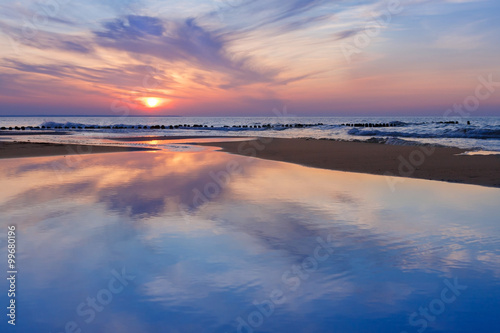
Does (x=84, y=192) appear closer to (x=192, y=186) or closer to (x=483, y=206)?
(x=192, y=186)

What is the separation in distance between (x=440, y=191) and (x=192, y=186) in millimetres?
8051

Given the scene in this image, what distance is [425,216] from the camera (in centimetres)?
931

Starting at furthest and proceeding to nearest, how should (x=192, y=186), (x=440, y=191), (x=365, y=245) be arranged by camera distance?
(x=192, y=186), (x=440, y=191), (x=365, y=245)

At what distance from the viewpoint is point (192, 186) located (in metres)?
13.5

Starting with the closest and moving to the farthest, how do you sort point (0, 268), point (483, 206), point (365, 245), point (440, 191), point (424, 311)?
point (424, 311)
point (0, 268)
point (365, 245)
point (483, 206)
point (440, 191)

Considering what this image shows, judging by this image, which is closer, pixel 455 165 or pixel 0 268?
pixel 0 268

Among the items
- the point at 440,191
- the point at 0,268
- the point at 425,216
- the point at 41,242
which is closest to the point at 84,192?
the point at 41,242

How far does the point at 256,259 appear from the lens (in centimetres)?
659

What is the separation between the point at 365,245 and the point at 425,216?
2.92 m

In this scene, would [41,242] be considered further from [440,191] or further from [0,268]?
[440,191]

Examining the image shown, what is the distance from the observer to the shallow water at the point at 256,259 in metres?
4.81

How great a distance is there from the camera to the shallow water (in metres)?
4.81

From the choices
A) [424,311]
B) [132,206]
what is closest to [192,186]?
[132,206]

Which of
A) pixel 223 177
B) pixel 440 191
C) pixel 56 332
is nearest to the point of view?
pixel 56 332
